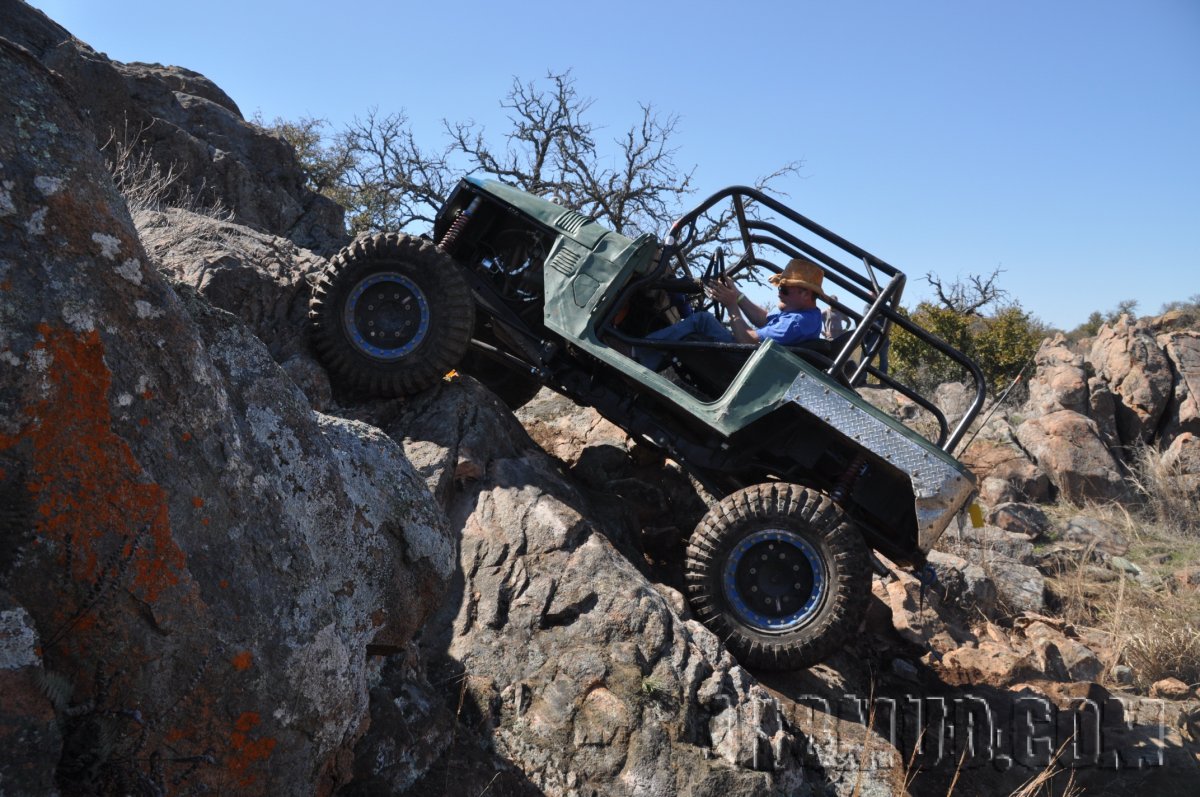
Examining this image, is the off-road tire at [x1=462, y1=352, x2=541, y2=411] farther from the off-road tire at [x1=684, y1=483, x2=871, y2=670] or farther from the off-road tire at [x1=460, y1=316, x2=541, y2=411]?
the off-road tire at [x1=684, y1=483, x2=871, y2=670]

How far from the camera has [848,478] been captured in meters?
5.59

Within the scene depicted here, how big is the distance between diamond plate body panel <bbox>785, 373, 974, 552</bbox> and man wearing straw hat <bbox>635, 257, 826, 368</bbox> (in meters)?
0.45

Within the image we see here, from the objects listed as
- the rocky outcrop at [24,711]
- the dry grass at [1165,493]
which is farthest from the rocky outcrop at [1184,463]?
the rocky outcrop at [24,711]

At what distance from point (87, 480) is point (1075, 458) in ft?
38.1

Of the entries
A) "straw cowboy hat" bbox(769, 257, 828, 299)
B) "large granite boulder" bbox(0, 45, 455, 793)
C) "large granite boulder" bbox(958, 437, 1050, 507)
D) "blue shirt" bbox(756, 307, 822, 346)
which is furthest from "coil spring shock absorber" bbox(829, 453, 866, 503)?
"large granite boulder" bbox(958, 437, 1050, 507)

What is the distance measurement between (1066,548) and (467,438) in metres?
6.87

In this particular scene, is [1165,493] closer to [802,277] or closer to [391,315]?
[802,277]

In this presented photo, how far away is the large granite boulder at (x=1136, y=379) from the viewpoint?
12.4 metres

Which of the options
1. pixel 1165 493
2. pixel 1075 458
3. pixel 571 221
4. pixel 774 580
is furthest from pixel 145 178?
pixel 1165 493

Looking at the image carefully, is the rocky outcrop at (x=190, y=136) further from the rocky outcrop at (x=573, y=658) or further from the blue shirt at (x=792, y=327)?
the blue shirt at (x=792, y=327)

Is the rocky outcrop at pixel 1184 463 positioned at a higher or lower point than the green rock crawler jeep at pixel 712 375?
higher

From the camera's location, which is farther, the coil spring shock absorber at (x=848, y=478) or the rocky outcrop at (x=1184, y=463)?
the rocky outcrop at (x=1184, y=463)

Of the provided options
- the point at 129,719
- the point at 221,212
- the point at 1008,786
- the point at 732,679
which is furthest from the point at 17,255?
the point at 221,212

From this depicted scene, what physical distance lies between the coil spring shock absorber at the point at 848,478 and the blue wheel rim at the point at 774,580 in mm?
438
